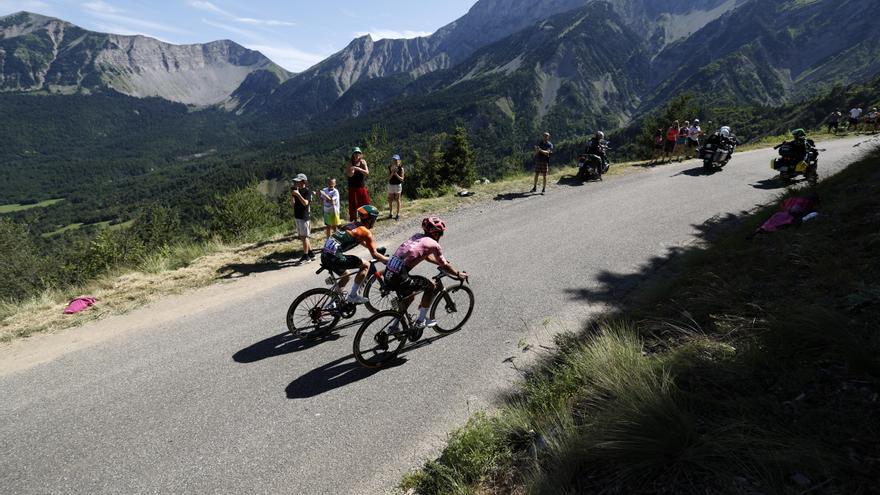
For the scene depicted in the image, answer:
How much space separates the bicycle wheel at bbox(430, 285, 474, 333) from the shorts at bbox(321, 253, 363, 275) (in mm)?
1452

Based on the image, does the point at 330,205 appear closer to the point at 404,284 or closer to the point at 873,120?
the point at 404,284

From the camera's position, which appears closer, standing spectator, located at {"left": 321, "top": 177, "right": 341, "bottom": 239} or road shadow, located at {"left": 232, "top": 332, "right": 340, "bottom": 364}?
road shadow, located at {"left": 232, "top": 332, "right": 340, "bottom": 364}

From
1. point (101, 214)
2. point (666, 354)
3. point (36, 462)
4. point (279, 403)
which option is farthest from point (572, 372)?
point (101, 214)

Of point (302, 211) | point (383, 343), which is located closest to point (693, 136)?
point (302, 211)

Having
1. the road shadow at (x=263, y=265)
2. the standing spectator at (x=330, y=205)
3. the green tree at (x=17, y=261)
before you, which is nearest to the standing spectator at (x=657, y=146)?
the standing spectator at (x=330, y=205)

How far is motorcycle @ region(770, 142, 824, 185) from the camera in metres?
13.1

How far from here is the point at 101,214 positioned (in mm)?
171875

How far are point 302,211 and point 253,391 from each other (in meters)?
5.65

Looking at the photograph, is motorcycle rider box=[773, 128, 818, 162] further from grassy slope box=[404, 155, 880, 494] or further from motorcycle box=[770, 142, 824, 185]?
grassy slope box=[404, 155, 880, 494]

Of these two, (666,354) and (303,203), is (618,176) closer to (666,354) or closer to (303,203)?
(303,203)

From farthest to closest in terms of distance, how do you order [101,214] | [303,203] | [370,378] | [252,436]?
[101,214], [303,203], [370,378], [252,436]

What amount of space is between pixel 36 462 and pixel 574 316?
7.17 m

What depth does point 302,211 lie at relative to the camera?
1027cm

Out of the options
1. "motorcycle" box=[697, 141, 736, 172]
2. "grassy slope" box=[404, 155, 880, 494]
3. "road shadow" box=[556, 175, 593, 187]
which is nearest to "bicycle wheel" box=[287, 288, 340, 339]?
"grassy slope" box=[404, 155, 880, 494]
